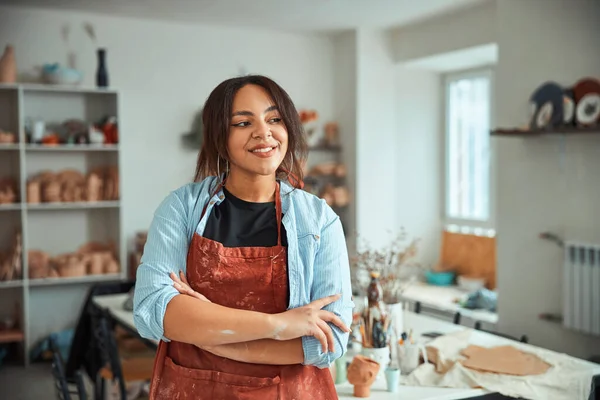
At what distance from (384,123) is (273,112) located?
511cm

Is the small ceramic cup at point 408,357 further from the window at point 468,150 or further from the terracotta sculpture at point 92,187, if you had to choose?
the window at point 468,150

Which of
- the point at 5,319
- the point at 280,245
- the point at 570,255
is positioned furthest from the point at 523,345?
the point at 5,319

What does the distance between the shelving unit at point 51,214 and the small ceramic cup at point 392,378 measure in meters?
3.63

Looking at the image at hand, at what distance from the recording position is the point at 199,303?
1403mm

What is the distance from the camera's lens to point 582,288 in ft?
13.6

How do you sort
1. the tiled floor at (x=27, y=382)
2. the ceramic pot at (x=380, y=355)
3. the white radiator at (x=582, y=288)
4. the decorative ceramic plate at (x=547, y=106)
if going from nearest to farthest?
the ceramic pot at (x=380, y=355) < the white radiator at (x=582, y=288) < the decorative ceramic plate at (x=547, y=106) < the tiled floor at (x=27, y=382)

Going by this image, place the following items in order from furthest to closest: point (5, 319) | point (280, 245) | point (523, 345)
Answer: point (5, 319) → point (523, 345) → point (280, 245)

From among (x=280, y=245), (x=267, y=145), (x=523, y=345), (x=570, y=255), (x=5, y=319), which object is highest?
(x=267, y=145)

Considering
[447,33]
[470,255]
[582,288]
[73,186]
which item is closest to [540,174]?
[582,288]

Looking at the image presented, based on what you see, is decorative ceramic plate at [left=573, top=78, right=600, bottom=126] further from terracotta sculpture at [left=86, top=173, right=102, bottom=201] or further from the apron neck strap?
terracotta sculpture at [left=86, top=173, right=102, bottom=201]

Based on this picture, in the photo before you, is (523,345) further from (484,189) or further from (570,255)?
(484,189)

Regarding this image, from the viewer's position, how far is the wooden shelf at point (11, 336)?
5.31 meters

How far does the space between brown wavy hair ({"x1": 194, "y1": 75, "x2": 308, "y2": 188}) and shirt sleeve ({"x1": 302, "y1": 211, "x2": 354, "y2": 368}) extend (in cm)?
20

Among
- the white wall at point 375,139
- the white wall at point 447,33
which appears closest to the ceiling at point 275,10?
the white wall at point 447,33
